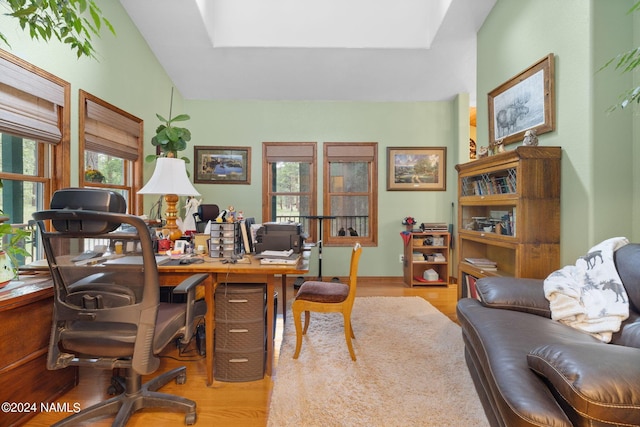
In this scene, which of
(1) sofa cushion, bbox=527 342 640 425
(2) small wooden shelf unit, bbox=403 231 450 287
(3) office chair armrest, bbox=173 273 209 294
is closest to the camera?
(1) sofa cushion, bbox=527 342 640 425

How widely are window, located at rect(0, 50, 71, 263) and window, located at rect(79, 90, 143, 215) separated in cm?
20

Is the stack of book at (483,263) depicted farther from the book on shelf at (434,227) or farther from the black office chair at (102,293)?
the black office chair at (102,293)

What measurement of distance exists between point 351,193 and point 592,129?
2.94m

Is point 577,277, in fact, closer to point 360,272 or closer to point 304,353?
point 304,353

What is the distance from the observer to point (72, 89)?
99.0 inches

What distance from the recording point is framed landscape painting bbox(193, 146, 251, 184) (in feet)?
14.6

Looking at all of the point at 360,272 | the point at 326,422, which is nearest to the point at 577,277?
the point at 326,422

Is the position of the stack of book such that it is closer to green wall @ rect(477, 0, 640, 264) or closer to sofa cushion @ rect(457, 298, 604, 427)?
green wall @ rect(477, 0, 640, 264)

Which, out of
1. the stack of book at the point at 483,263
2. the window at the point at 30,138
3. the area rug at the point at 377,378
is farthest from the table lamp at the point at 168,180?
the stack of book at the point at 483,263

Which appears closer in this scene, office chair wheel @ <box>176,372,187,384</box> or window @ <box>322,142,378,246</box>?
office chair wheel @ <box>176,372,187,384</box>

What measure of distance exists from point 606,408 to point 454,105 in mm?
4375

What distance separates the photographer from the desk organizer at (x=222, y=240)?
7.07ft

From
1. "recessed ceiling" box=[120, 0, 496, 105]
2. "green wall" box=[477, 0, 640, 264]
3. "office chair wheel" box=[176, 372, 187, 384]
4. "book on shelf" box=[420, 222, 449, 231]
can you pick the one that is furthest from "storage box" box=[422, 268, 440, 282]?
"office chair wheel" box=[176, 372, 187, 384]

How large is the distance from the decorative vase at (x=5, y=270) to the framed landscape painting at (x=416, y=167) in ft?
13.5
